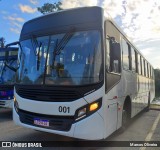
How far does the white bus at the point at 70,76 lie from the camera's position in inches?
226

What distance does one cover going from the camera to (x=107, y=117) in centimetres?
607

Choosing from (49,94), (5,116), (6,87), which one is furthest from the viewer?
(5,116)

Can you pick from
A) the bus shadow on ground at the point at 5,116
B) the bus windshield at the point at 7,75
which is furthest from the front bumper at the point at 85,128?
the bus windshield at the point at 7,75

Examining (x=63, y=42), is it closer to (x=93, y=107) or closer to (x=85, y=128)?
(x=93, y=107)

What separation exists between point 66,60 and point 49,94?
2.86 feet

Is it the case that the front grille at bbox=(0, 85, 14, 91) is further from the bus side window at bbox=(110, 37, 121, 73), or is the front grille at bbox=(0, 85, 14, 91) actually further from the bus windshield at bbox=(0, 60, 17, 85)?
the bus side window at bbox=(110, 37, 121, 73)

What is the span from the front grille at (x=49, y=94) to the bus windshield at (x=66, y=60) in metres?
0.17

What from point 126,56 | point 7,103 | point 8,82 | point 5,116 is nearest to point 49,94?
point 126,56

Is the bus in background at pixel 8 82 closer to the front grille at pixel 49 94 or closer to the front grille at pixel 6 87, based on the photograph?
the front grille at pixel 6 87

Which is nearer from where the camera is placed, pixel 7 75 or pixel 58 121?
pixel 58 121

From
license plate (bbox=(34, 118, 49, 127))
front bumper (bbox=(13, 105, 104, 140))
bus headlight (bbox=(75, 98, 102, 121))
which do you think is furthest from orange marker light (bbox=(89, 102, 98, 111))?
license plate (bbox=(34, 118, 49, 127))

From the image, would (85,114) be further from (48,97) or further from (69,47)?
(69,47)

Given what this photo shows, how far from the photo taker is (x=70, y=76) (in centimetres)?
595

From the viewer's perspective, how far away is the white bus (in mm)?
5738
